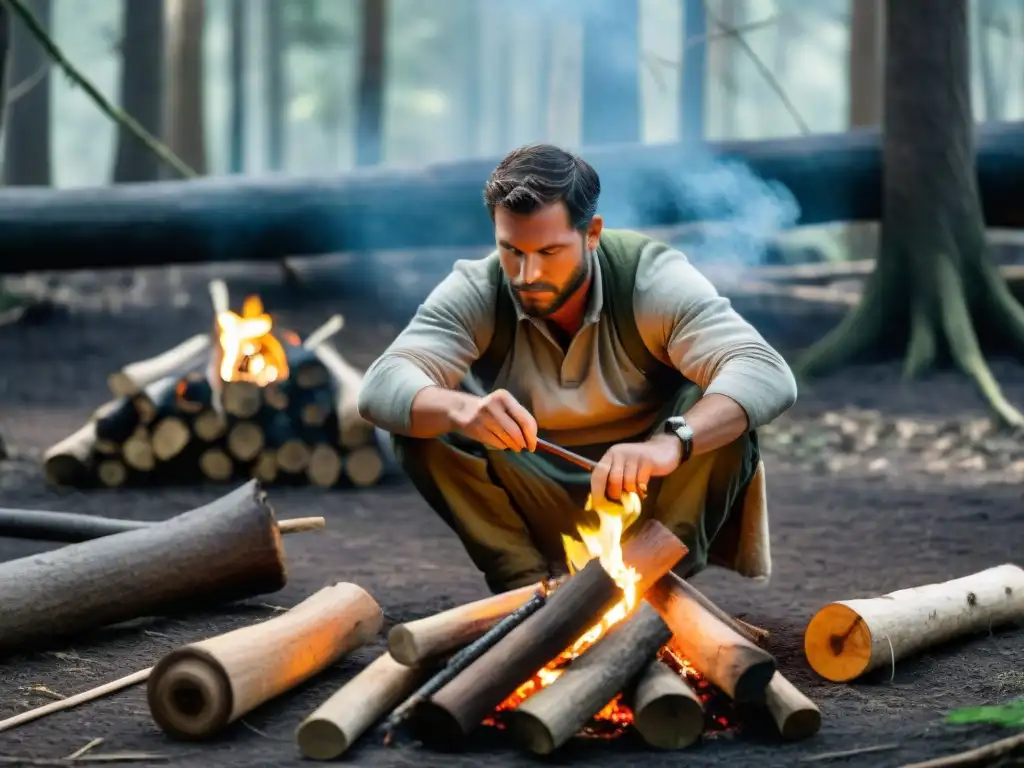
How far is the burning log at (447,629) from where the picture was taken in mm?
3707

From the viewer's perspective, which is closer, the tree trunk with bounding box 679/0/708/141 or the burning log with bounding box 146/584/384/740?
the burning log with bounding box 146/584/384/740

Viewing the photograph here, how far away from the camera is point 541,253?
13.7 ft

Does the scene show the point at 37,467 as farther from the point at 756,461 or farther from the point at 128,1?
the point at 128,1

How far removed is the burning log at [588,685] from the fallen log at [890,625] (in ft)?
2.43

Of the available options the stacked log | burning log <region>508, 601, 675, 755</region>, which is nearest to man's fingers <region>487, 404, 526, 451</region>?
burning log <region>508, 601, 675, 755</region>

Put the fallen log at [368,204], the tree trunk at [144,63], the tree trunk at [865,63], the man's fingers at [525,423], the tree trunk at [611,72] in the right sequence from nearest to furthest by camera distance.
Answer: the man's fingers at [525,423] < the fallen log at [368,204] < the tree trunk at [611,72] < the tree trunk at [144,63] < the tree trunk at [865,63]

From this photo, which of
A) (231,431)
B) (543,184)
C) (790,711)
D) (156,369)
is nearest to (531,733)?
(790,711)

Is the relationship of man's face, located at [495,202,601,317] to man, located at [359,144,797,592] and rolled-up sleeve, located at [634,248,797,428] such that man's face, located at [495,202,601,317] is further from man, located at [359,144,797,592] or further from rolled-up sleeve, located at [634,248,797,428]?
rolled-up sleeve, located at [634,248,797,428]

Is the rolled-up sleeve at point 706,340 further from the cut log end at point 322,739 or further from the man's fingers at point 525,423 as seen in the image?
the cut log end at point 322,739

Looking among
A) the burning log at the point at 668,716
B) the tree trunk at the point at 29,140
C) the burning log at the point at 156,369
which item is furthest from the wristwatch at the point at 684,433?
the tree trunk at the point at 29,140

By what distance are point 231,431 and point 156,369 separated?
0.69 metres

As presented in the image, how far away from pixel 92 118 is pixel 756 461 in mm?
59269

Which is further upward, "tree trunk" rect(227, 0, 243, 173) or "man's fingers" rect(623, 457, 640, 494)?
"tree trunk" rect(227, 0, 243, 173)

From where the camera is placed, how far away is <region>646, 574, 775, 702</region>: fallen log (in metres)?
3.59
